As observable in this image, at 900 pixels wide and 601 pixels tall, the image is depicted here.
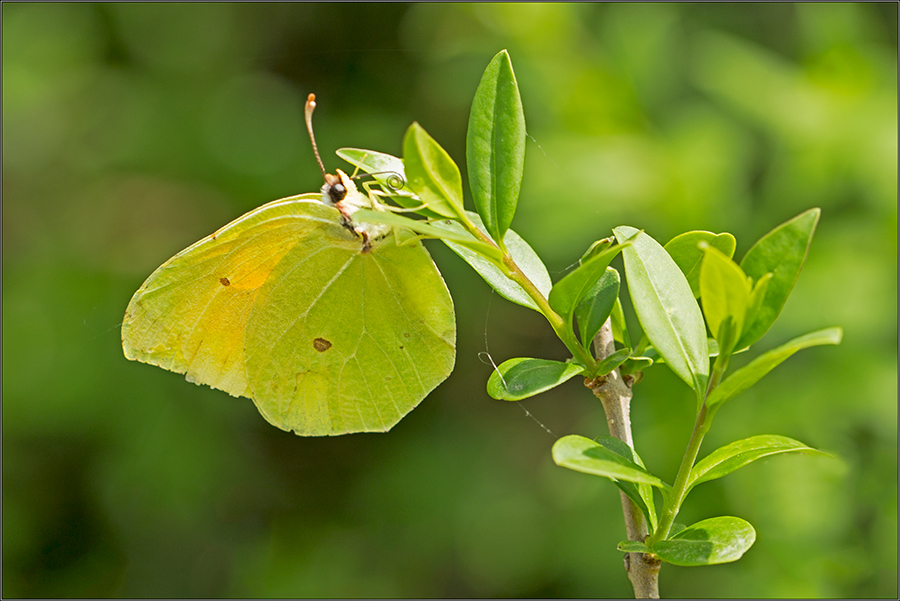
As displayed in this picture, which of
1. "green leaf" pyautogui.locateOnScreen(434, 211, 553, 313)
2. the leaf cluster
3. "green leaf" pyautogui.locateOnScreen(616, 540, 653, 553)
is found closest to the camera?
the leaf cluster

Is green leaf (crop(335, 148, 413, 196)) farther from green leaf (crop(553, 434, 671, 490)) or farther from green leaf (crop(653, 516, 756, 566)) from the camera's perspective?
green leaf (crop(653, 516, 756, 566))

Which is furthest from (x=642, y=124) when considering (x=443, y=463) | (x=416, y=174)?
(x=416, y=174)

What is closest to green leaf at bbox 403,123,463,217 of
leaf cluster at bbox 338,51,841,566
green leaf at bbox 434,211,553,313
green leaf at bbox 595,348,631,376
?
leaf cluster at bbox 338,51,841,566

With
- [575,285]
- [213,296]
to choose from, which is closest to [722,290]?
[575,285]

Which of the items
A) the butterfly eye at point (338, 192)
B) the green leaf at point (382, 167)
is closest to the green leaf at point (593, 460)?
the green leaf at point (382, 167)

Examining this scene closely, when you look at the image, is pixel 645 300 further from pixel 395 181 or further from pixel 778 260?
pixel 395 181

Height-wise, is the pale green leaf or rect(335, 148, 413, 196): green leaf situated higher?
rect(335, 148, 413, 196): green leaf

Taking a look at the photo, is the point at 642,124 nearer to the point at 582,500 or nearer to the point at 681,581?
the point at 582,500

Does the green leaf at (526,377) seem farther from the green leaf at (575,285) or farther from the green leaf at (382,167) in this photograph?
the green leaf at (382,167)
